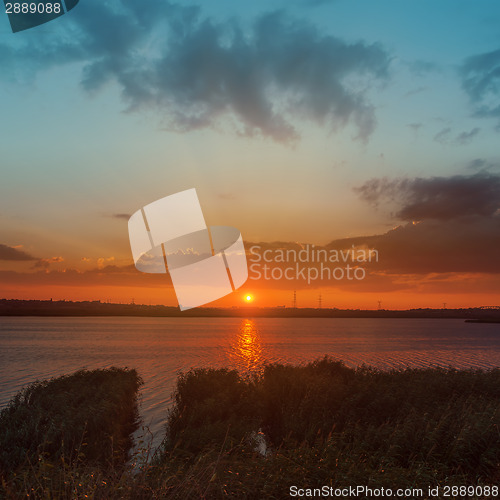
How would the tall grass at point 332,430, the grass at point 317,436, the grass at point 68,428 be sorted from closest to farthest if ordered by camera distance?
the grass at point 317,436 < the tall grass at point 332,430 < the grass at point 68,428

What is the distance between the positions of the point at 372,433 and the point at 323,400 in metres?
5.77

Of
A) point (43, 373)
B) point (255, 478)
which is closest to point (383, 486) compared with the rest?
point (255, 478)

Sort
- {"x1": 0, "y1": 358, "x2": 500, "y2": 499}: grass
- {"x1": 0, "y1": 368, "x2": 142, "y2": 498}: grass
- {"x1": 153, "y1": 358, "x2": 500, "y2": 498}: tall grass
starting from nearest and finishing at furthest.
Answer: {"x1": 0, "y1": 358, "x2": 500, "y2": 499}: grass, {"x1": 153, "y1": 358, "x2": 500, "y2": 498}: tall grass, {"x1": 0, "y1": 368, "x2": 142, "y2": 498}: grass

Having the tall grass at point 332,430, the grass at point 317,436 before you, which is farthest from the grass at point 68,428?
the tall grass at point 332,430

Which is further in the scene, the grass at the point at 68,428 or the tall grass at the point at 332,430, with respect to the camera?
the grass at the point at 68,428

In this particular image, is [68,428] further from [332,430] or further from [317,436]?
[332,430]

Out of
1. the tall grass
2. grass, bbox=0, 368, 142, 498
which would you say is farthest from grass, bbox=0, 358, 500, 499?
grass, bbox=0, 368, 142, 498

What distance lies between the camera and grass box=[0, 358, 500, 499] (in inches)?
373

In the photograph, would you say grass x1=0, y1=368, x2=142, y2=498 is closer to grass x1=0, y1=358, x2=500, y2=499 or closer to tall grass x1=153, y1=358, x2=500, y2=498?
grass x1=0, y1=358, x2=500, y2=499

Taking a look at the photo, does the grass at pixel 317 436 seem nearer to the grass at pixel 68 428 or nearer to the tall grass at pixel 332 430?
the tall grass at pixel 332 430

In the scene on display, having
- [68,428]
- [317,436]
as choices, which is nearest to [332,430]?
[317,436]

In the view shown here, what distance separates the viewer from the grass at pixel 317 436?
948 cm

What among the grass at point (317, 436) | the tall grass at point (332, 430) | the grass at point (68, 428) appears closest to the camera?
the grass at point (317, 436)

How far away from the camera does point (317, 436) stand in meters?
16.3
